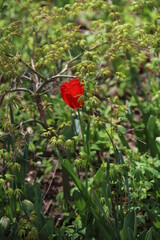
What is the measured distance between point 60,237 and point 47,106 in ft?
2.10

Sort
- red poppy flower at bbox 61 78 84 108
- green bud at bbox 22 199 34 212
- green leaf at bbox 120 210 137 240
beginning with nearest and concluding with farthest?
1. green leaf at bbox 120 210 137 240
2. red poppy flower at bbox 61 78 84 108
3. green bud at bbox 22 199 34 212

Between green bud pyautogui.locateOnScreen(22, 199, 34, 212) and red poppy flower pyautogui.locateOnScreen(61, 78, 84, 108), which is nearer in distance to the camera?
red poppy flower pyautogui.locateOnScreen(61, 78, 84, 108)

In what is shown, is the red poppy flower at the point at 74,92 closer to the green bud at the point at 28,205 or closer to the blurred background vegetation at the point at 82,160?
the blurred background vegetation at the point at 82,160

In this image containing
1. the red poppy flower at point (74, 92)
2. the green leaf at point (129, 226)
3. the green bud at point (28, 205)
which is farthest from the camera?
the green bud at point (28, 205)

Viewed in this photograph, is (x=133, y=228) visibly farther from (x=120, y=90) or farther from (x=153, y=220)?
(x=120, y=90)

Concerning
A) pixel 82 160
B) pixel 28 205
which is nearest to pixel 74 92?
pixel 82 160

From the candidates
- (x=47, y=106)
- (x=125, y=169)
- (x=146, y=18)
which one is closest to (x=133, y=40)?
(x=47, y=106)

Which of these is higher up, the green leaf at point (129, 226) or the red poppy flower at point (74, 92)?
the red poppy flower at point (74, 92)

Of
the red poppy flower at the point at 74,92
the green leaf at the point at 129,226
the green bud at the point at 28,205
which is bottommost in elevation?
the green bud at the point at 28,205

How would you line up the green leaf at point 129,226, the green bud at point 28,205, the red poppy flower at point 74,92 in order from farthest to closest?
the green bud at point 28,205 → the red poppy flower at point 74,92 → the green leaf at point 129,226

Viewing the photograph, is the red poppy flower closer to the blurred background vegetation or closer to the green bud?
the blurred background vegetation

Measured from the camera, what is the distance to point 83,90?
1926 mm

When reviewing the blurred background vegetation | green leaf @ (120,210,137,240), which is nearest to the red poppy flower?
the blurred background vegetation

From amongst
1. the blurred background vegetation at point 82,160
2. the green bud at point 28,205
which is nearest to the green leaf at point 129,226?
the blurred background vegetation at point 82,160
